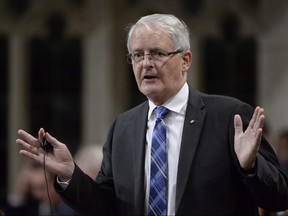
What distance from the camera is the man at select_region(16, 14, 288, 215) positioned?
450 cm

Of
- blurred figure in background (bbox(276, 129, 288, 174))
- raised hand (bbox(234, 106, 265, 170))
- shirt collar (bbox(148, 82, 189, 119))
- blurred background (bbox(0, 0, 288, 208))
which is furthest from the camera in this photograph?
blurred background (bbox(0, 0, 288, 208))

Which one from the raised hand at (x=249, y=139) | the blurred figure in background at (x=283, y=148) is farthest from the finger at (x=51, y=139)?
the blurred figure in background at (x=283, y=148)

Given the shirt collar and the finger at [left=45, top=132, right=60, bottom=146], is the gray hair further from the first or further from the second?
the finger at [left=45, top=132, right=60, bottom=146]

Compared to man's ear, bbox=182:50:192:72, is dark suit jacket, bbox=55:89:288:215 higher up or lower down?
lower down

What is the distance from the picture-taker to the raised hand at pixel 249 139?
171 inches

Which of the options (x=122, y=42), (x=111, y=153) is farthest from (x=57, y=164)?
(x=122, y=42)

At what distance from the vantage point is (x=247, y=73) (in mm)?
10664

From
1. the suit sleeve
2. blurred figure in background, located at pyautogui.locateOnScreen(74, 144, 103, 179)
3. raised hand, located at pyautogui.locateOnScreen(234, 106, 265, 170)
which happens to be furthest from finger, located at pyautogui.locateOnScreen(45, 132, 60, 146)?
blurred figure in background, located at pyautogui.locateOnScreen(74, 144, 103, 179)

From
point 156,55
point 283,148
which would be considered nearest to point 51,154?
point 156,55

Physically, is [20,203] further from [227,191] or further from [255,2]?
[227,191]

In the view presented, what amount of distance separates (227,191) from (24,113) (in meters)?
6.51

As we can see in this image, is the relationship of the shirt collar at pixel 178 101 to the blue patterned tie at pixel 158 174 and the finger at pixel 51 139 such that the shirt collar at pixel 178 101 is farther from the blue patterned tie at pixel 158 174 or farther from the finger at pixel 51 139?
the finger at pixel 51 139

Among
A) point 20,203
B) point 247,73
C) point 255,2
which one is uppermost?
point 255,2

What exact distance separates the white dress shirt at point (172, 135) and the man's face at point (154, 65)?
0.25 ft
